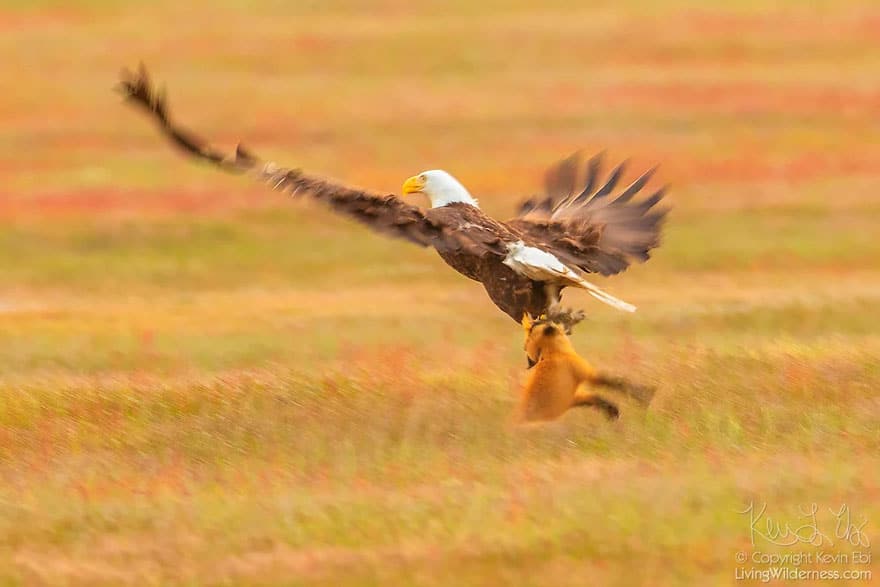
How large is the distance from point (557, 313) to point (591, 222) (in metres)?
1.21

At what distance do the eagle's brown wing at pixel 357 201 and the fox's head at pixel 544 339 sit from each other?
518 millimetres

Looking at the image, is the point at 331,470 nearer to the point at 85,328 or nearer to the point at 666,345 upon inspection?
the point at 666,345

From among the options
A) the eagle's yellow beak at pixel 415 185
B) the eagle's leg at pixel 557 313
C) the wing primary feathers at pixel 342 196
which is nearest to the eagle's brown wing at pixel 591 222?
the eagle's leg at pixel 557 313

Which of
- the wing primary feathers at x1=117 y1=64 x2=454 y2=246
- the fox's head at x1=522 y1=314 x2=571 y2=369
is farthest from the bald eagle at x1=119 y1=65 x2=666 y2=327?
the fox's head at x1=522 y1=314 x2=571 y2=369

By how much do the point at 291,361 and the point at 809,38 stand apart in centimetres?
2085

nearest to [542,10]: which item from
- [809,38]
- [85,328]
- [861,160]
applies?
[809,38]

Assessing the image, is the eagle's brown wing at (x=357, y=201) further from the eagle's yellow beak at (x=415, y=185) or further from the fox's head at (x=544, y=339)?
the eagle's yellow beak at (x=415, y=185)

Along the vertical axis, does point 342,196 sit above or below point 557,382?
above

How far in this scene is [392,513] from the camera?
7.48 m

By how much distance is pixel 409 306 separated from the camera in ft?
52.3

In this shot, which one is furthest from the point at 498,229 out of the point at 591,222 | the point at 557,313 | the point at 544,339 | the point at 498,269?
the point at 591,222

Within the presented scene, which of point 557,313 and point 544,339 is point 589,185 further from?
point 544,339

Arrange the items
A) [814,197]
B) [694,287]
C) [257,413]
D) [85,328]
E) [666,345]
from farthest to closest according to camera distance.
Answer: [814,197], [694,287], [85,328], [666,345], [257,413]

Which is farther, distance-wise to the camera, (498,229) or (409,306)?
(409,306)
